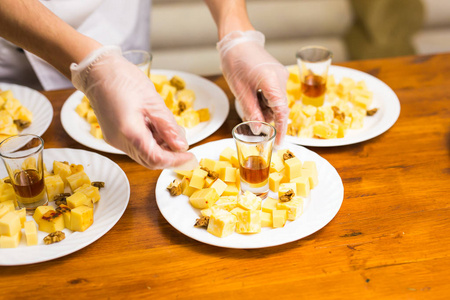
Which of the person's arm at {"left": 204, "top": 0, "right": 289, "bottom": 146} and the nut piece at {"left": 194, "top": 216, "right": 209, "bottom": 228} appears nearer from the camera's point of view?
the nut piece at {"left": 194, "top": 216, "right": 209, "bottom": 228}

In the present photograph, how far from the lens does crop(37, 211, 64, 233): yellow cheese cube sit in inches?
42.6

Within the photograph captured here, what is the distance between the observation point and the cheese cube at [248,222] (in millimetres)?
1069

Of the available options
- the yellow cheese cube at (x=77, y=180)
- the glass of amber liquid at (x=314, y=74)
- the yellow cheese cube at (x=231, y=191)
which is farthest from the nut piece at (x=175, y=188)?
the glass of amber liquid at (x=314, y=74)

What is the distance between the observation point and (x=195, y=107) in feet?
5.33

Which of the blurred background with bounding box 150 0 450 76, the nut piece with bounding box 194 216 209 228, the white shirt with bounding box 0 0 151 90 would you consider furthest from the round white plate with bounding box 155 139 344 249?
the blurred background with bounding box 150 0 450 76

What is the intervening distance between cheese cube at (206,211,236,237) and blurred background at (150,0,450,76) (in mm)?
1799

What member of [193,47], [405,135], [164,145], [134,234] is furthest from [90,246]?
[193,47]

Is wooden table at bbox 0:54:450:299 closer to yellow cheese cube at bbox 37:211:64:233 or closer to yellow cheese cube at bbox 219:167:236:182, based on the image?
yellow cheese cube at bbox 37:211:64:233

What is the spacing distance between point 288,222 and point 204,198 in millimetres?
206

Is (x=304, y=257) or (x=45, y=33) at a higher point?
(x=45, y=33)

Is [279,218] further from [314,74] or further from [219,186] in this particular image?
[314,74]

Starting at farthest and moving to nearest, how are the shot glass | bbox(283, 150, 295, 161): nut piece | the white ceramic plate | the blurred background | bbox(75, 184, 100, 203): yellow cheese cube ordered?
the blurred background, the shot glass, the white ceramic plate, bbox(283, 150, 295, 161): nut piece, bbox(75, 184, 100, 203): yellow cheese cube

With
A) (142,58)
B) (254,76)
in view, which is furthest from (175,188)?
(142,58)

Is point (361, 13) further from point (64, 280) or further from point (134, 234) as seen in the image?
point (64, 280)
